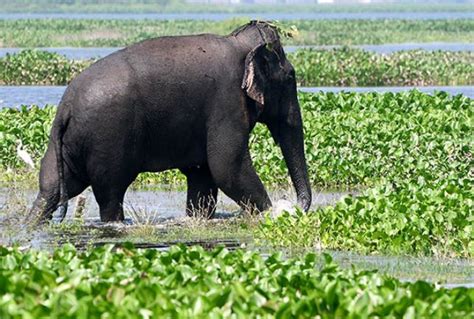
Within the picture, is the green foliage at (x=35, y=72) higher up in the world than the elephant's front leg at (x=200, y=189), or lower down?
lower down

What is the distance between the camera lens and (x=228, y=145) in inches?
616

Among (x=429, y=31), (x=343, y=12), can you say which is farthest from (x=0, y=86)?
(x=343, y=12)

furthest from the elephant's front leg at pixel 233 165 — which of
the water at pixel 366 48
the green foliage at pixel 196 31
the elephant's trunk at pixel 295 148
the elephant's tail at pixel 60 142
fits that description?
the green foliage at pixel 196 31

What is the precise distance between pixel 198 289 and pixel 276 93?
6576mm

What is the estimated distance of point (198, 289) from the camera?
Answer: 32.4ft

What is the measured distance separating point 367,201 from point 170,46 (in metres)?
2.68

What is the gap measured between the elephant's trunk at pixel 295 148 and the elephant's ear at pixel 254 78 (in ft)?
1.90

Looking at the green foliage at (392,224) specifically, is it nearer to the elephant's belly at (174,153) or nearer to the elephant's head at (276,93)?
the elephant's belly at (174,153)

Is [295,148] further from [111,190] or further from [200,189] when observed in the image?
[111,190]

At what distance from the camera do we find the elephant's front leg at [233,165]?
A: 1565cm

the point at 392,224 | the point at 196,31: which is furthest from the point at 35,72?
the point at 196,31

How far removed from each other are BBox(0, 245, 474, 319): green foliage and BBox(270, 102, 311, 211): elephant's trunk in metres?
5.25

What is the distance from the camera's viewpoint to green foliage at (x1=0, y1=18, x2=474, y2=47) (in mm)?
62219

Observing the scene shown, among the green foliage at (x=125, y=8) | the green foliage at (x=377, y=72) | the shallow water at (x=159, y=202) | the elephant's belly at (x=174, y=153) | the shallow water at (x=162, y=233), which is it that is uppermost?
the elephant's belly at (x=174, y=153)
